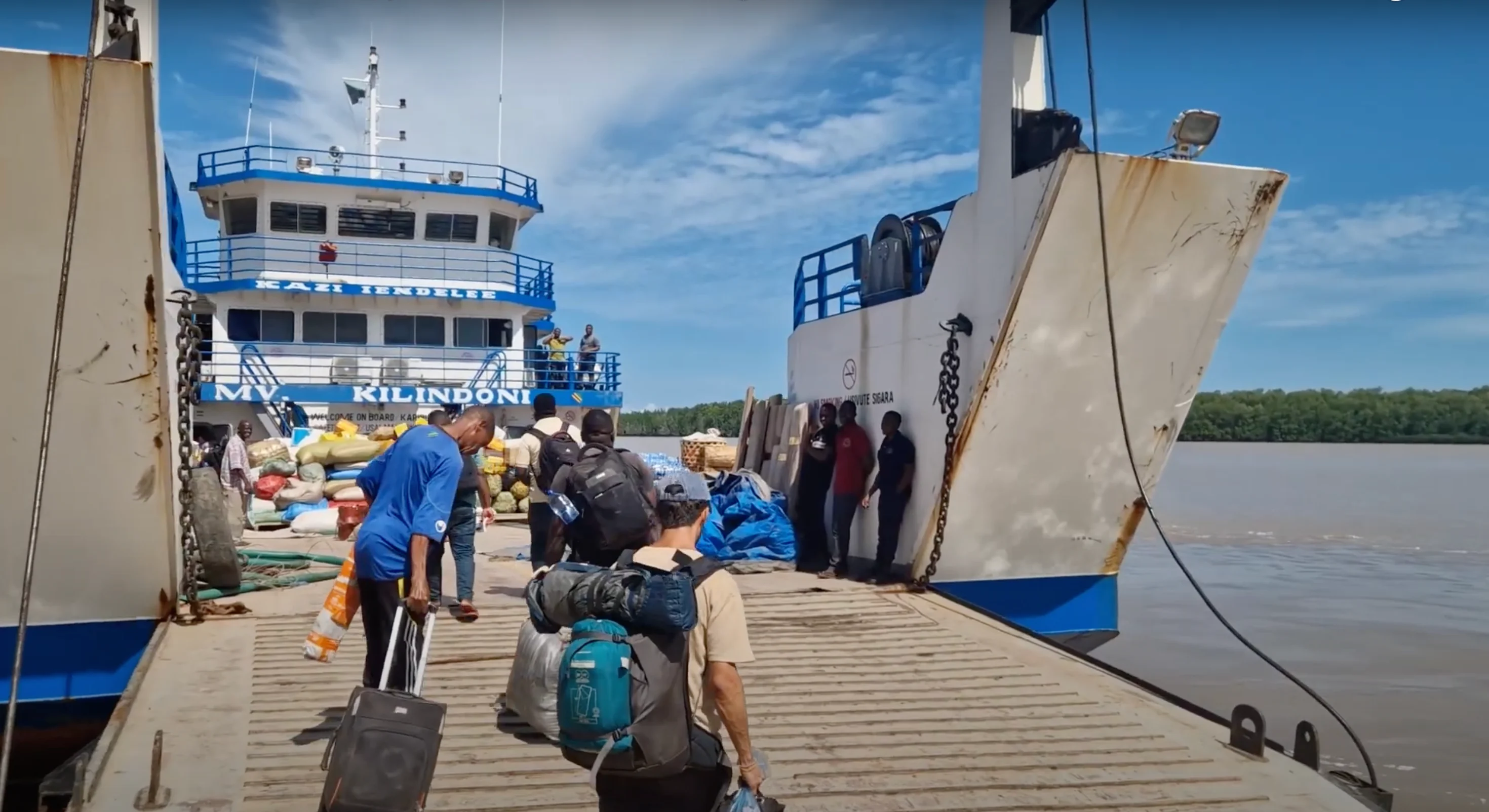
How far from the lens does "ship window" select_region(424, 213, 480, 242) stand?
18.7m

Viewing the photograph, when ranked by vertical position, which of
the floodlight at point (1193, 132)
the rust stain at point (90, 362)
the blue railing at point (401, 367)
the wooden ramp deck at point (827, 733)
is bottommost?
the wooden ramp deck at point (827, 733)

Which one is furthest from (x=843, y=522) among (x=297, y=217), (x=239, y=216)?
(x=239, y=216)

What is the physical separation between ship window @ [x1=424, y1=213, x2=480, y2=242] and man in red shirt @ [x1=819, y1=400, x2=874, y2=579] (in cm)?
1202

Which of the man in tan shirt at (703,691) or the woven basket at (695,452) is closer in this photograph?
the man in tan shirt at (703,691)

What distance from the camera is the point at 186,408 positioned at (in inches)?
231

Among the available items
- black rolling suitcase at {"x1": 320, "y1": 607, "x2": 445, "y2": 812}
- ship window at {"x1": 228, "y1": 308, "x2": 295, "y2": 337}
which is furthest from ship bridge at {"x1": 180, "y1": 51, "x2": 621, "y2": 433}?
black rolling suitcase at {"x1": 320, "y1": 607, "x2": 445, "y2": 812}

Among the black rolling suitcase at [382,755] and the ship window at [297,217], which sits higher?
the ship window at [297,217]

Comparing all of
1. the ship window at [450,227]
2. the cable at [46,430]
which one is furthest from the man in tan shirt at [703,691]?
the ship window at [450,227]

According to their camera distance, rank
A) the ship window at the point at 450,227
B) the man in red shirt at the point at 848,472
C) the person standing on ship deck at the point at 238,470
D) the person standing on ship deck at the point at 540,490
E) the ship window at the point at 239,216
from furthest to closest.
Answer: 1. the ship window at the point at 450,227
2. the ship window at the point at 239,216
3. the person standing on ship deck at the point at 238,470
4. the man in red shirt at the point at 848,472
5. the person standing on ship deck at the point at 540,490

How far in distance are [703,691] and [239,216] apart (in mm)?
18266

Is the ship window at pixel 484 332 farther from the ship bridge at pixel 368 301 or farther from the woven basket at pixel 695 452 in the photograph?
the woven basket at pixel 695 452

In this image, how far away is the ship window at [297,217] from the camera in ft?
58.6

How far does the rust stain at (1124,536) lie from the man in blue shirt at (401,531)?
5.16m

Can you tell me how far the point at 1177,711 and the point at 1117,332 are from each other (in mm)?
2662
